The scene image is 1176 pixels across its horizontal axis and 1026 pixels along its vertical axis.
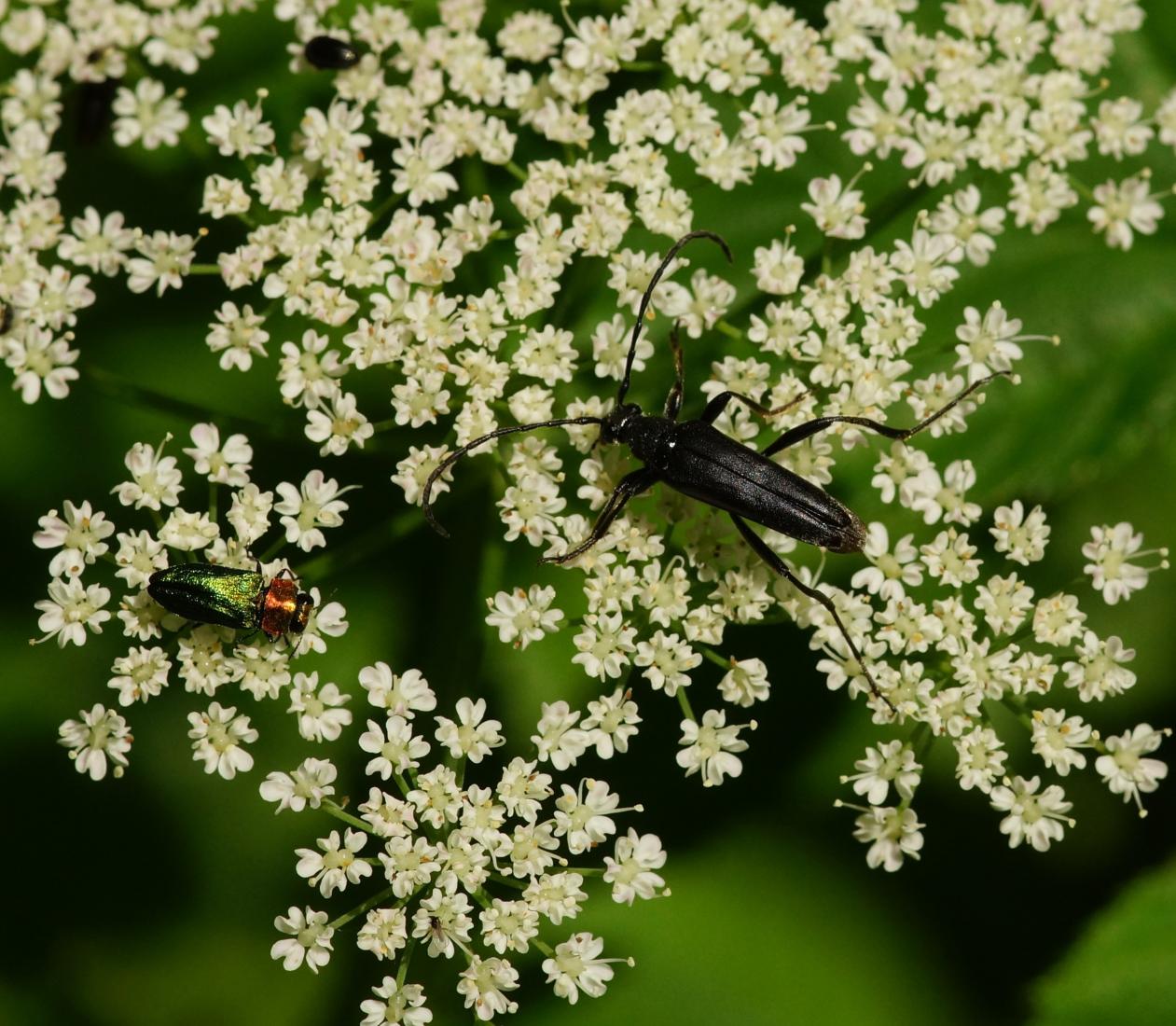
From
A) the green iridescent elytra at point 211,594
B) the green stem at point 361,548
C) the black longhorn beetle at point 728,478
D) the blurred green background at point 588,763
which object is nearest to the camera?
the green iridescent elytra at point 211,594

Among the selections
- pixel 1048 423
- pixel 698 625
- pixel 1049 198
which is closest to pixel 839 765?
pixel 698 625

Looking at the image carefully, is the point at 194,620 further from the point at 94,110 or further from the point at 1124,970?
the point at 1124,970

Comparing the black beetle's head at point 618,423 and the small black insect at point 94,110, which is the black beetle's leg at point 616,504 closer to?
the black beetle's head at point 618,423

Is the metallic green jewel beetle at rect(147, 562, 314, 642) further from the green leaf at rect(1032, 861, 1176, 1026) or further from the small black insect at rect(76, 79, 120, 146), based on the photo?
the green leaf at rect(1032, 861, 1176, 1026)

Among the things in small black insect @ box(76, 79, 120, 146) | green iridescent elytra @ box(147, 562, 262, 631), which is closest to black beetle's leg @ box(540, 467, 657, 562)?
green iridescent elytra @ box(147, 562, 262, 631)

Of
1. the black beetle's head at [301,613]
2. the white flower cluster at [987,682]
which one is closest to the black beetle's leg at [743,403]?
the white flower cluster at [987,682]

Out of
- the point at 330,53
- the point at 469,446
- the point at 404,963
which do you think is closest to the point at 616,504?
the point at 469,446
